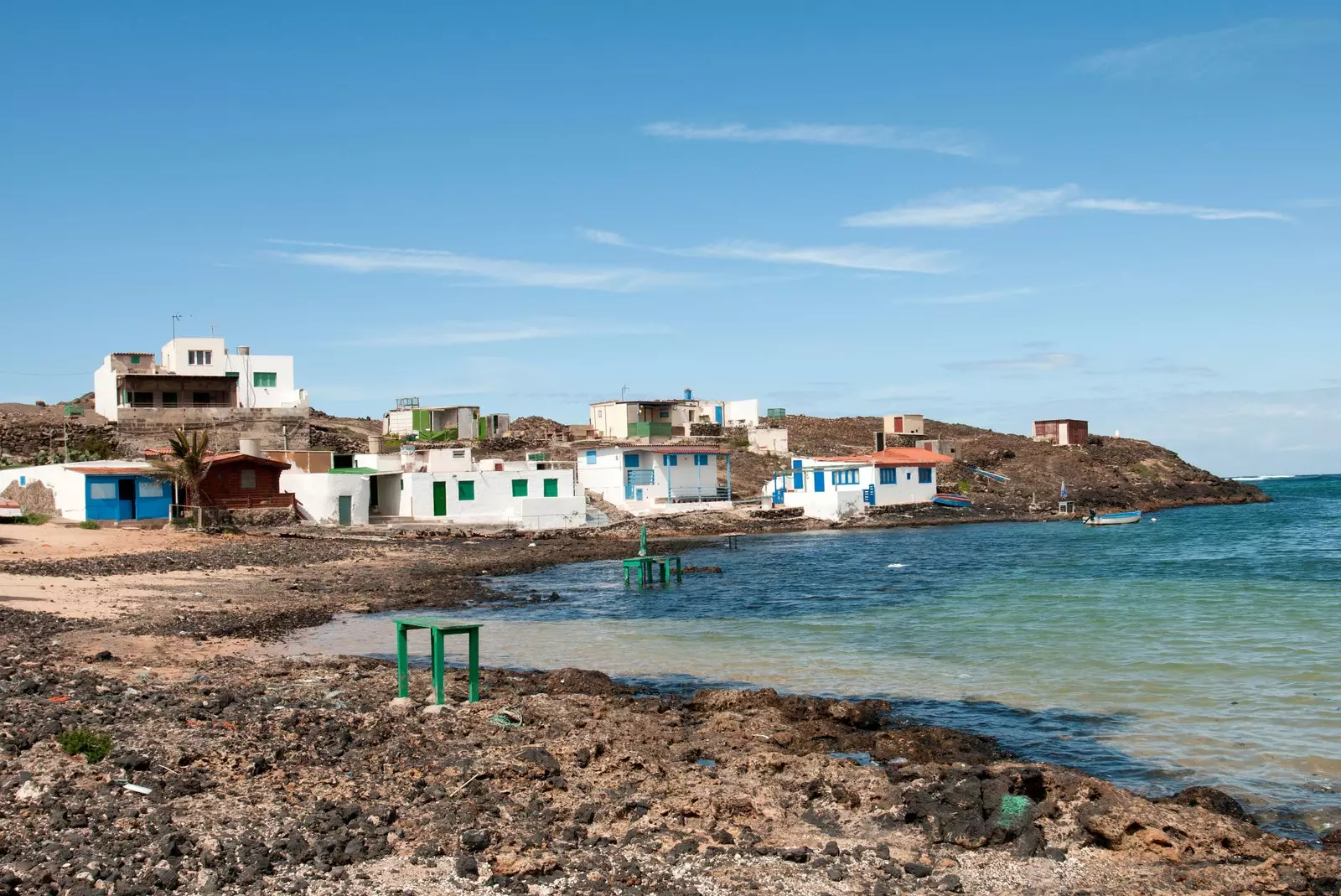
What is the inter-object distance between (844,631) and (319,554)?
21.2 m

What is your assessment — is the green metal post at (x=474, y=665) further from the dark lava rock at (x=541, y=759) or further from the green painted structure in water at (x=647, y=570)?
the green painted structure in water at (x=647, y=570)

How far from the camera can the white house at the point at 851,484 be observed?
6588 centimetres

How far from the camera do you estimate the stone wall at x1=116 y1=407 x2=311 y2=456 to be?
6138 cm

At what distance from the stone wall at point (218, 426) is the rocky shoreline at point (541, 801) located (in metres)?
49.0

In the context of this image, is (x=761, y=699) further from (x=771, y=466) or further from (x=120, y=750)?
(x=771, y=466)

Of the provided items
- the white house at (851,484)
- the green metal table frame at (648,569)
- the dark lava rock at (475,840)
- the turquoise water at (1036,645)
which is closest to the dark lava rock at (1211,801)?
the turquoise water at (1036,645)

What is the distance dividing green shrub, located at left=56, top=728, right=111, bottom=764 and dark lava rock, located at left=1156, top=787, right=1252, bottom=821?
1000cm

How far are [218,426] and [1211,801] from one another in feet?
201

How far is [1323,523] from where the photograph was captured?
237 ft

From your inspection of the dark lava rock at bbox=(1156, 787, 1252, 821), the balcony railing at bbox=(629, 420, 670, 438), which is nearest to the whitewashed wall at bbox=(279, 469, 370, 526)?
the balcony railing at bbox=(629, 420, 670, 438)

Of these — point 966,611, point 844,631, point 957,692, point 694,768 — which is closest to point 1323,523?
point 966,611

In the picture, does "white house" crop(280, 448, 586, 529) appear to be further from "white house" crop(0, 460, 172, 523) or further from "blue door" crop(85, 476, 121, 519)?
"blue door" crop(85, 476, 121, 519)

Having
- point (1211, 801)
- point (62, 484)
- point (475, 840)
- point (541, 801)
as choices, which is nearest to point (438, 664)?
point (541, 801)

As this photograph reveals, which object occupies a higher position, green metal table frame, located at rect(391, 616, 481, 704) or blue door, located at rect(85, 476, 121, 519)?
blue door, located at rect(85, 476, 121, 519)
